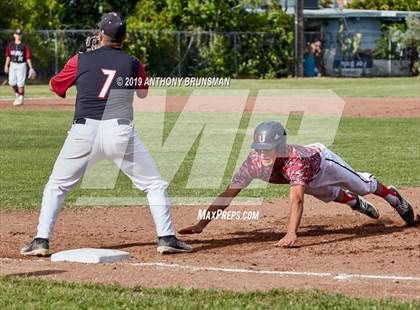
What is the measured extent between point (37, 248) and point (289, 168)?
2.58 m

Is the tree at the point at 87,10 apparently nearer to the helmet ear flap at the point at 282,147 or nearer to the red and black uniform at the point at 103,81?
the helmet ear flap at the point at 282,147

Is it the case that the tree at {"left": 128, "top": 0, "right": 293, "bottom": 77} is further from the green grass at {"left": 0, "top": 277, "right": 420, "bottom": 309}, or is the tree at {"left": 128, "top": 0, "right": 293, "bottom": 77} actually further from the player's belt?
the green grass at {"left": 0, "top": 277, "right": 420, "bottom": 309}

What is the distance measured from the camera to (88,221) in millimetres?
11859

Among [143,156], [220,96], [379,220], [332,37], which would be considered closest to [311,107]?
[220,96]

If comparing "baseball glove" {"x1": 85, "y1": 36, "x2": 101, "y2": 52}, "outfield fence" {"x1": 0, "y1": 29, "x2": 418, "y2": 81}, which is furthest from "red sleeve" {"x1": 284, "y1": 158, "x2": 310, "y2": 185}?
"outfield fence" {"x1": 0, "y1": 29, "x2": 418, "y2": 81}

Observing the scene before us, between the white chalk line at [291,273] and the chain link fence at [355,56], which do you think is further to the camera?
the chain link fence at [355,56]

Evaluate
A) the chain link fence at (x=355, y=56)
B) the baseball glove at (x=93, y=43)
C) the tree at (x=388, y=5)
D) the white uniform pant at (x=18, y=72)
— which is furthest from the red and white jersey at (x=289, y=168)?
the tree at (x=388, y=5)

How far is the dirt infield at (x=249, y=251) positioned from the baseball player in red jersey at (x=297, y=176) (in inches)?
13.2

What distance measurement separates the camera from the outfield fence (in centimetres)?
4988

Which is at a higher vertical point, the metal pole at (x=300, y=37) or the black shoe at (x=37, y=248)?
the black shoe at (x=37, y=248)

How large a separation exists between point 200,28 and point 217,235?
145ft

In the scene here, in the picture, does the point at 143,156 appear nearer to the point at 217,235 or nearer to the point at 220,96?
the point at 217,235

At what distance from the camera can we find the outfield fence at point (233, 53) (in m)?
49.9

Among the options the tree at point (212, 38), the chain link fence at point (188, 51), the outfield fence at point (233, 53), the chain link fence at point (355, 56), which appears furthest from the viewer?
the chain link fence at point (355, 56)
